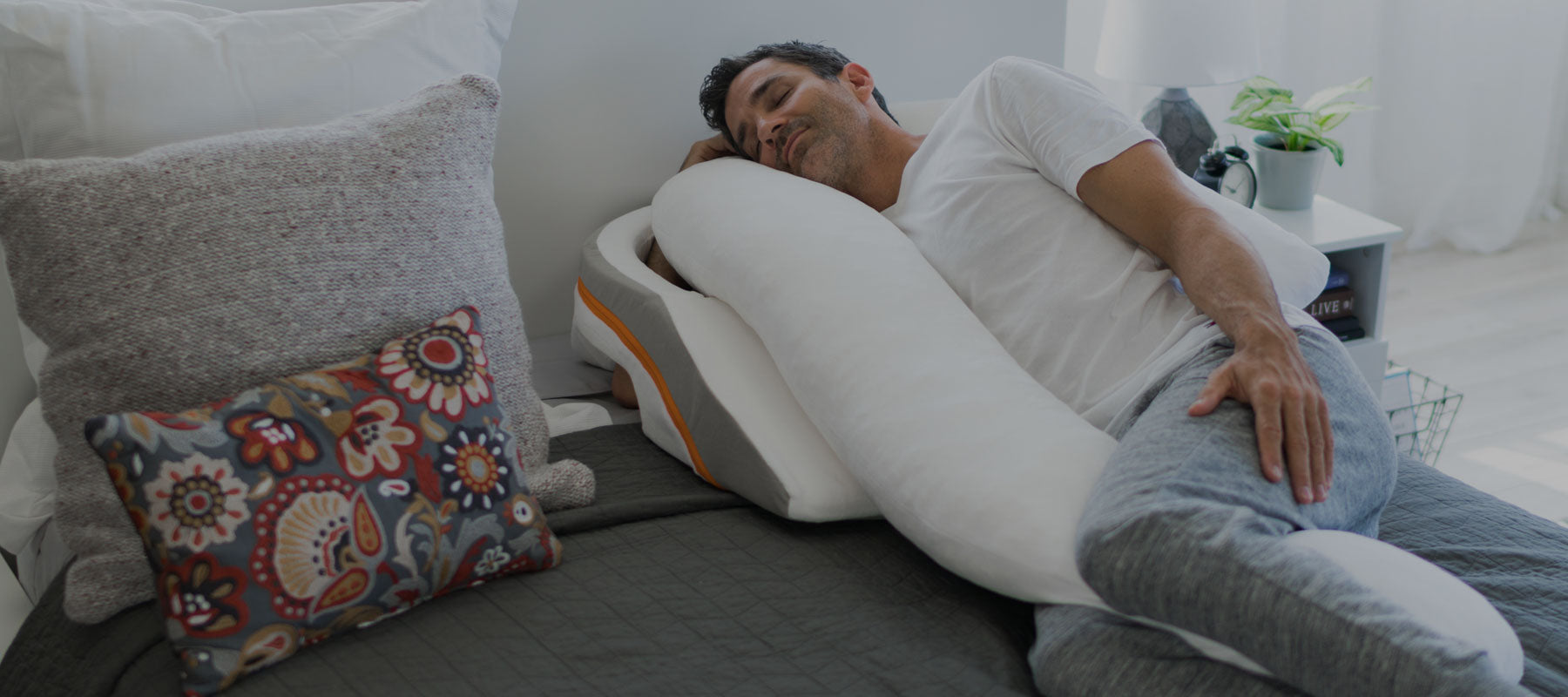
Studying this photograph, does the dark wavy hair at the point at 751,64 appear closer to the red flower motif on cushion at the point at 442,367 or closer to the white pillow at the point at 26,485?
the red flower motif on cushion at the point at 442,367

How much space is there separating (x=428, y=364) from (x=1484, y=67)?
3102 mm

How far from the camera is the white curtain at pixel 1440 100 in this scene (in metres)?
2.96

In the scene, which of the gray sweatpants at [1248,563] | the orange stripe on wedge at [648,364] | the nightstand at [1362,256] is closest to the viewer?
the gray sweatpants at [1248,563]

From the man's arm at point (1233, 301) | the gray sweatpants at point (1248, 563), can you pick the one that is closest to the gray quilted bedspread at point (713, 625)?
the gray sweatpants at point (1248, 563)

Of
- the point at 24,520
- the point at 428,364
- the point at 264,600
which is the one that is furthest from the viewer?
the point at 24,520

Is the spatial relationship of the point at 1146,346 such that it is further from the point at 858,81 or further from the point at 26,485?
the point at 26,485

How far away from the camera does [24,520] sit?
1242mm

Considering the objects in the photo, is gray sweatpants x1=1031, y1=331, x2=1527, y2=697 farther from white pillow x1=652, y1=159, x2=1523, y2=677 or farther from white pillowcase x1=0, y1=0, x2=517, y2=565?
white pillowcase x1=0, y1=0, x2=517, y2=565

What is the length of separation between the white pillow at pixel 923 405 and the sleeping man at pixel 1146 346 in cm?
4

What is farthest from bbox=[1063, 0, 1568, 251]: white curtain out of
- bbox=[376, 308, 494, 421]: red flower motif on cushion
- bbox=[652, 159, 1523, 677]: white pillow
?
bbox=[376, 308, 494, 421]: red flower motif on cushion

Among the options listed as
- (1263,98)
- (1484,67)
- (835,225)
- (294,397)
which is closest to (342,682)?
(294,397)

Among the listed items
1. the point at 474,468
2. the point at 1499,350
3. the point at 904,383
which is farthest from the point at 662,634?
the point at 1499,350

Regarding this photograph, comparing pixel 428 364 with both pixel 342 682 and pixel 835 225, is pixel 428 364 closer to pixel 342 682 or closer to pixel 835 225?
pixel 342 682

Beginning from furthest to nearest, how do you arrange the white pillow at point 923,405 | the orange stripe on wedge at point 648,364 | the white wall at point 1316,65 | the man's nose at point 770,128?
the white wall at point 1316,65 → the man's nose at point 770,128 → the orange stripe on wedge at point 648,364 → the white pillow at point 923,405
